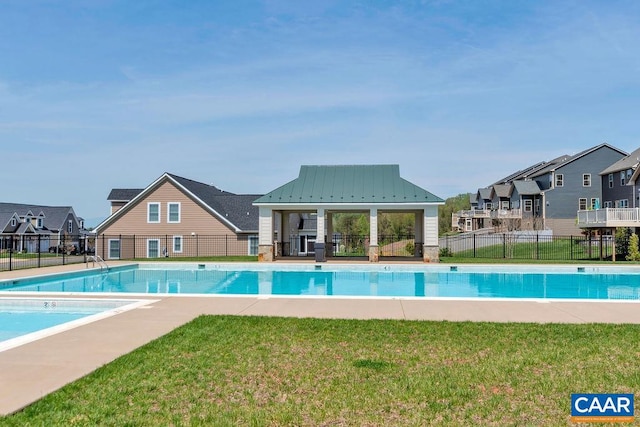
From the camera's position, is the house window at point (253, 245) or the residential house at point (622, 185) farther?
the residential house at point (622, 185)

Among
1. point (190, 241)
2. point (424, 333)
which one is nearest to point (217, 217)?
point (190, 241)

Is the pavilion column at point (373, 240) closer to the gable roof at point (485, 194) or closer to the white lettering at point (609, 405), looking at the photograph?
the white lettering at point (609, 405)

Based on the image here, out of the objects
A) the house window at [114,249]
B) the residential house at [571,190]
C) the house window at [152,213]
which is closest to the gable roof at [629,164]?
the residential house at [571,190]

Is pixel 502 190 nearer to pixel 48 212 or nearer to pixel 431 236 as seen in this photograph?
pixel 431 236

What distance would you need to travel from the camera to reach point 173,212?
3105 cm

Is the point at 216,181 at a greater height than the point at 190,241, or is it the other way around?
the point at 216,181

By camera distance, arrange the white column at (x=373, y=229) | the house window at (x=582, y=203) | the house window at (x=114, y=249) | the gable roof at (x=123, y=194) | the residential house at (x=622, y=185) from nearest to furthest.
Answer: the white column at (x=373, y=229)
the house window at (x=114, y=249)
the gable roof at (x=123, y=194)
the residential house at (x=622, y=185)
the house window at (x=582, y=203)

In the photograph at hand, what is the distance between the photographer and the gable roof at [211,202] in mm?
30798

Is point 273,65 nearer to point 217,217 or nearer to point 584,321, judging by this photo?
point 217,217

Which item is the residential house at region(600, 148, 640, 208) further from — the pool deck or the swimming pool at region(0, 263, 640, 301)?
the pool deck

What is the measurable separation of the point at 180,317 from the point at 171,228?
2369 centimetres

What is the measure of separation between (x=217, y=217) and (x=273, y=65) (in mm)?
13357

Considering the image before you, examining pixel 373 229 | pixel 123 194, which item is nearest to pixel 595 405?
pixel 373 229

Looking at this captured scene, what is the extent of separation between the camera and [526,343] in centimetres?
645
